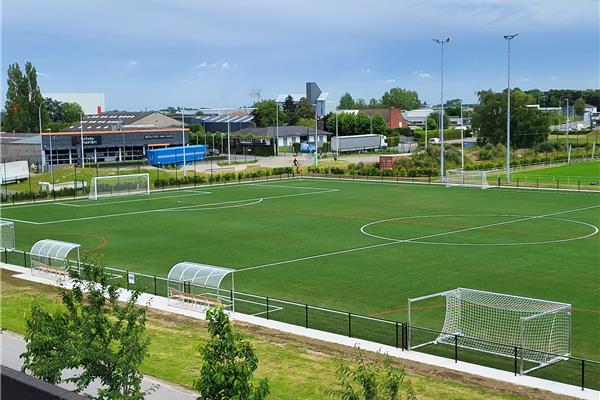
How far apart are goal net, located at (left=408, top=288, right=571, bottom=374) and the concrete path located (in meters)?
7.81

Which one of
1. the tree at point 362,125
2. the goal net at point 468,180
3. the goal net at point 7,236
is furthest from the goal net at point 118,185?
the tree at point 362,125

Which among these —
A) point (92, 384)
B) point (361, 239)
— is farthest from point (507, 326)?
point (361, 239)

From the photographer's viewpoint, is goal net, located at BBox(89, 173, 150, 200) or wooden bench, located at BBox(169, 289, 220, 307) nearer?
wooden bench, located at BBox(169, 289, 220, 307)

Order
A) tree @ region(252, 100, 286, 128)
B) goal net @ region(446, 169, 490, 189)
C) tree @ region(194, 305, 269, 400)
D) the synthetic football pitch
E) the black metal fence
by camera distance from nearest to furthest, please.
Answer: tree @ region(194, 305, 269, 400) < the black metal fence < the synthetic football pitch < goal net @ region(446, 169, 490, 189) < tree @ region(252, 100, 286, 128)

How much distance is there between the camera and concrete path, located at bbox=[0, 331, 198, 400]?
19.2 m

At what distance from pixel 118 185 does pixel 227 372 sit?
2560 inches

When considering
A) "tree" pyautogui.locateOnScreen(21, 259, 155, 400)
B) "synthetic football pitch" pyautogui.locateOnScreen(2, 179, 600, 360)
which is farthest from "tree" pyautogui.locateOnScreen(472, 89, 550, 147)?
"tree" pyautogui.locateOnScreen(21, 259, 155, 400)

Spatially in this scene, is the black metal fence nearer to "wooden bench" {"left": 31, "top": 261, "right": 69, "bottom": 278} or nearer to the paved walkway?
the paved walkway

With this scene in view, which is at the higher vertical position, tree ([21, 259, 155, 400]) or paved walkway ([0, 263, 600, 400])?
tree ([21, 259, 155, 400])

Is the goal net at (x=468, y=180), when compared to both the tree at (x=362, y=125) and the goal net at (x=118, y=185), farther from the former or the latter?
the tree at (x=362, y=125)

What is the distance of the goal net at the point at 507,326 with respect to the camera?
22.3m

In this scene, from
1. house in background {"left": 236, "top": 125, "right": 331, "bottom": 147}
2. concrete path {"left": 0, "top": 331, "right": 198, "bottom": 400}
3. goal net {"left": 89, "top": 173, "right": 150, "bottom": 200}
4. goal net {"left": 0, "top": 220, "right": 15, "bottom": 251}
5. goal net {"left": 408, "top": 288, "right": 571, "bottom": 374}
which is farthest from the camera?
house in background {"left": 236, "top": 125, "right": 331, "bottom": 147}

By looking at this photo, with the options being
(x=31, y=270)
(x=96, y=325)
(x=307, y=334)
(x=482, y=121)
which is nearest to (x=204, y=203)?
(x=31, y=270)

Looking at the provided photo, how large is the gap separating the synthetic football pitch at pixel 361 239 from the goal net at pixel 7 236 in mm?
3158
